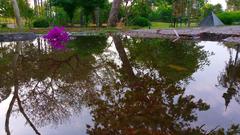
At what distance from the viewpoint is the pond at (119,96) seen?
4.91 meters

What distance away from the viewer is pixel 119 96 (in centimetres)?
640

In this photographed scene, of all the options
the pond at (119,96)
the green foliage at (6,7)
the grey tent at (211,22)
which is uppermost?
the green foliage at (6,7)

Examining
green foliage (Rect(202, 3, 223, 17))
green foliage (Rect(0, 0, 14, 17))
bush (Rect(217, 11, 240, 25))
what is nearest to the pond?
green foliage (Rect(0, 0, 14, 17))

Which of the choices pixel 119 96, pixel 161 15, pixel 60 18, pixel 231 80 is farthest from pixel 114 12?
pixel 119 96

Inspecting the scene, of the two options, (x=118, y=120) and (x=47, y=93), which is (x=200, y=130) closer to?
(x=118, y=120)

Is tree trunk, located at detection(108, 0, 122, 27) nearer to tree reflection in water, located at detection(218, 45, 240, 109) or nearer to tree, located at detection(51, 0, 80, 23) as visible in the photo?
tree, located at detection(51, 0, 80, 23)

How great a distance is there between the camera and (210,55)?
12469mm

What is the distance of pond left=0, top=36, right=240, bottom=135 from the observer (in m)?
4.91

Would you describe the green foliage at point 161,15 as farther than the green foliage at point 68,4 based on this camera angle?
Yes

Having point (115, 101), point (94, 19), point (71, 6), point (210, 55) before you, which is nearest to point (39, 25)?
point (71, 6)

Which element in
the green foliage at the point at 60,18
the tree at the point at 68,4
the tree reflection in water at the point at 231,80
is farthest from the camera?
the green foliage at the point at 60,18

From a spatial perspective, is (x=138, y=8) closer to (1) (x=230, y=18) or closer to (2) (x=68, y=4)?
(2) (x=68, y=4)

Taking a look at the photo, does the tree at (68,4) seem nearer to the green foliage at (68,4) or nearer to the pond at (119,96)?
the green foliage at (68,4)

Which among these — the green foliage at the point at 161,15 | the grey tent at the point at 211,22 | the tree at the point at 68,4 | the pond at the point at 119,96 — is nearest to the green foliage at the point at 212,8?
the green foliage at the point at 161,15
